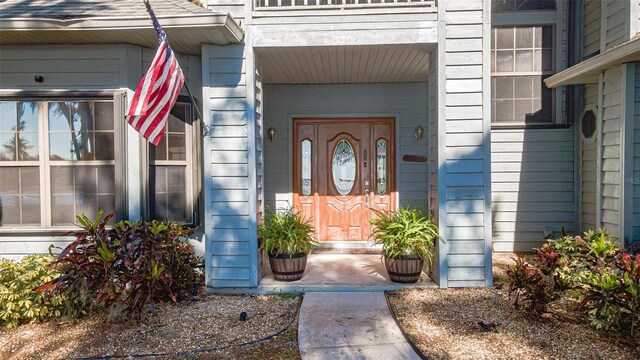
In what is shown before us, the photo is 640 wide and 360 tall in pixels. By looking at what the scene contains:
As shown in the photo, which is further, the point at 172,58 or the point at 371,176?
the point at 371,176

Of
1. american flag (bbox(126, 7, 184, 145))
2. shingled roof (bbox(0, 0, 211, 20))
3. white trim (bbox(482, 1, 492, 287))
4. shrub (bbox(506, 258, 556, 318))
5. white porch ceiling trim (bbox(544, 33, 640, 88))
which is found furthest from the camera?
white trim (bbox(482, 1, 492, 287))

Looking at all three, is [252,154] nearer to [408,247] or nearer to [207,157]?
[207,157]

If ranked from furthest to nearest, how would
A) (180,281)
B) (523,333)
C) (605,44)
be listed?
(605,44)
(180,281)
(523,333)

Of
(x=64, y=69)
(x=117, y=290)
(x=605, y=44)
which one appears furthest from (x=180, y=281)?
(x=605, y=44)

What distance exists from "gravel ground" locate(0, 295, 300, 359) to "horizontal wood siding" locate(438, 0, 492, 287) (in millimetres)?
1874

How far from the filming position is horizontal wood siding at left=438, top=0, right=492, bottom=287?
→ 14.3ft

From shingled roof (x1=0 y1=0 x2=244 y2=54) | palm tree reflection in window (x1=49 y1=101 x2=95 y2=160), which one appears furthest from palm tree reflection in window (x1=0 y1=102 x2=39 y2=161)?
shingled roof (x1=0 y1=0 x2=244 y2=54)

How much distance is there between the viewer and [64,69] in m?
4.57

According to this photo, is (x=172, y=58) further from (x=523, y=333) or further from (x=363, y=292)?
A: (x=523, y=333)

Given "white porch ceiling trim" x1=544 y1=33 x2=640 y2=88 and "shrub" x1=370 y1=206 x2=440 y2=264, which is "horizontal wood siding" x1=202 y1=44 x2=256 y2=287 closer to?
"shrub" x1=370 y1=206 x2=440 y2=264

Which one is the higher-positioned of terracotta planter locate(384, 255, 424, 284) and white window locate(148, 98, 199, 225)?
white window locate(148, 98, 199, 225)

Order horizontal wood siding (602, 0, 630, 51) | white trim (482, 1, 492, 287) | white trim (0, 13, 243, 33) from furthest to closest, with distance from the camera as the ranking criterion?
horizontal wood siding (602, 0, 630, 51) < white trim (482, 1, 492, 287) < white trim (0, 13, 243, 33)

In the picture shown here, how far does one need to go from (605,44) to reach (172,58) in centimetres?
516

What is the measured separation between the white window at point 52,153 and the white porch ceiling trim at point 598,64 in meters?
5.33
